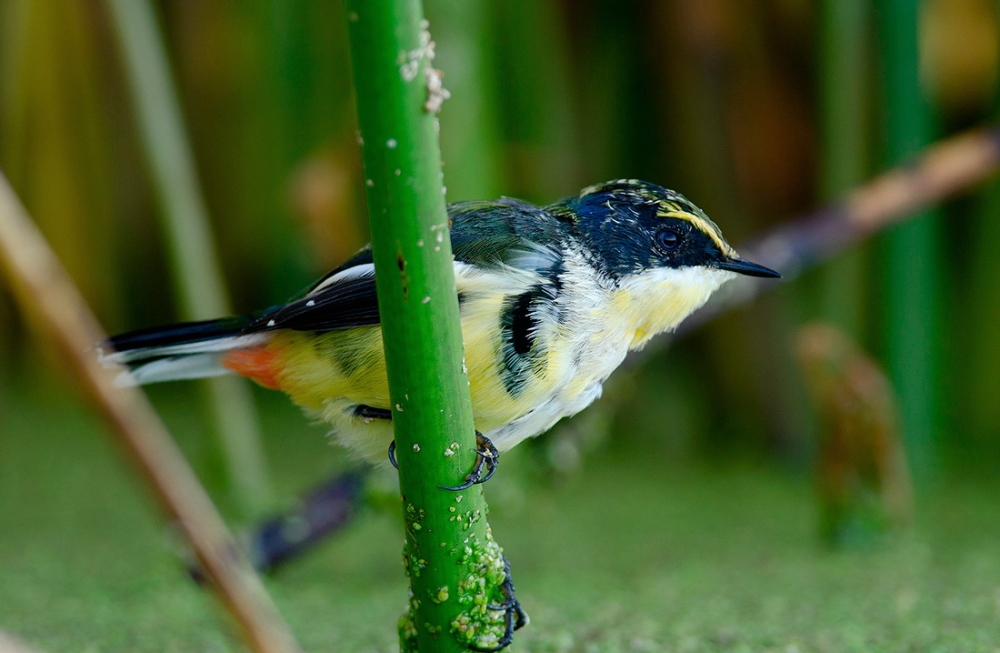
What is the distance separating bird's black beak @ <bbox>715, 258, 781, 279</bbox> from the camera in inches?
37.3

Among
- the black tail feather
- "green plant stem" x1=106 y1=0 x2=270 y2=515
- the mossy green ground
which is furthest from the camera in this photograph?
"green plant stem" x1=106 y1=0 x2=270 y2=515

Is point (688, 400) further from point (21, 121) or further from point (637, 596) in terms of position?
point (21, 121)

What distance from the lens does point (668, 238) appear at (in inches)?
38.0

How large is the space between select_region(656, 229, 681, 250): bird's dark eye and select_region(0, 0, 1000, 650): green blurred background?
30.5 inches

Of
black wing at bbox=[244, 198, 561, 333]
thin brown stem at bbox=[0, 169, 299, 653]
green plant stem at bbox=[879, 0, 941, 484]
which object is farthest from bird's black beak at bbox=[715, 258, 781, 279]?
green plant stem at bbox=[879, 0, 941, 484]

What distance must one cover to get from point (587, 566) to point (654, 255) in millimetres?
833

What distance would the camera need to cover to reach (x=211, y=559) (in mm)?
579

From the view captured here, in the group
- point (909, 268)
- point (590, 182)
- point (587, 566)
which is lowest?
point (587, 566)

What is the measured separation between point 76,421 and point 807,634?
1989mm

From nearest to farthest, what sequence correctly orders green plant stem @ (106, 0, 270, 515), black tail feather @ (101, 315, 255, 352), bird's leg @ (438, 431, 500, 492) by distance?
bird's leg @ (438, 431, 500, 492) → black tail feather @ (101, 315, 255, 352) → green plant stem @ (106, 0, 270, 515)

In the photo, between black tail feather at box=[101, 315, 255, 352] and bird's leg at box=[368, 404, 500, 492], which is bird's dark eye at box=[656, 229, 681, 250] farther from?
black tail feather at box=[101, 315, 255, 352]

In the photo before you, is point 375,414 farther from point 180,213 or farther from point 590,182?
point 590,182

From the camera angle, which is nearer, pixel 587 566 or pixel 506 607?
pixel 506 607

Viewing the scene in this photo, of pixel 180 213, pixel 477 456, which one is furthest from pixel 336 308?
pixel 180 213
